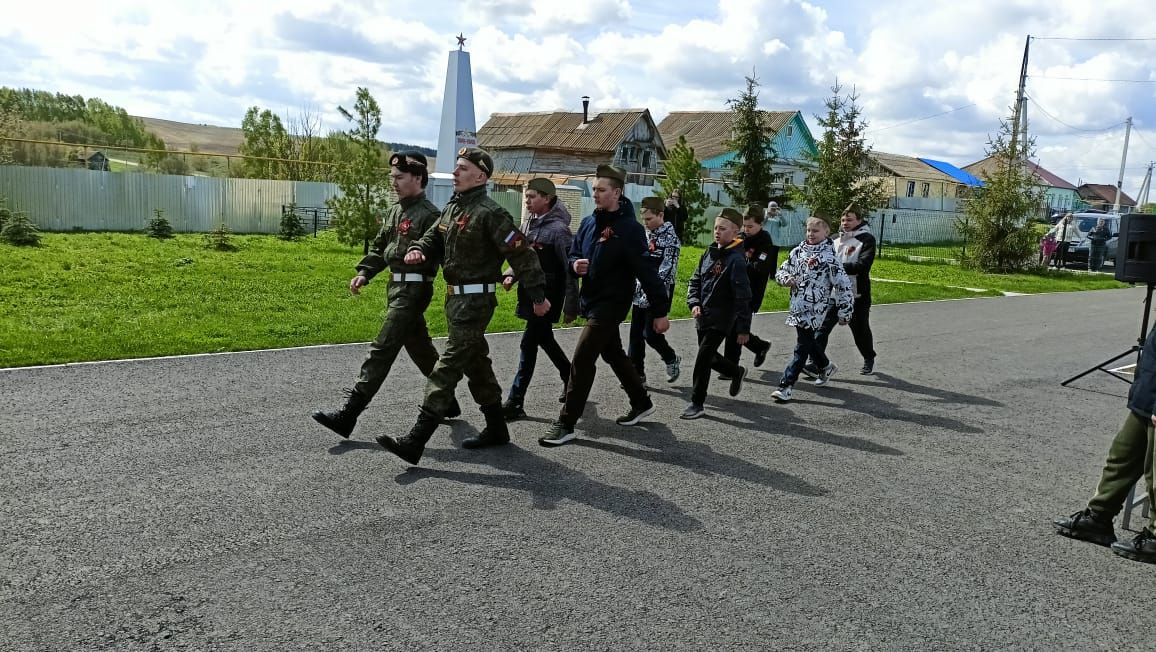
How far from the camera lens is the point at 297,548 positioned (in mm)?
4207

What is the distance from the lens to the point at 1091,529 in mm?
4836

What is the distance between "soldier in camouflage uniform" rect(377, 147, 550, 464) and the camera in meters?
5.74

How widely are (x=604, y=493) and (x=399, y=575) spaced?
1567mm

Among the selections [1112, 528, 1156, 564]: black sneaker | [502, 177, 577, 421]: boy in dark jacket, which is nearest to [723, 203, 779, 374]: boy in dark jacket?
[502, 177, 577, 421]: boy in dark jacket

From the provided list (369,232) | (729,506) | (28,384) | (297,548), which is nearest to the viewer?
(297,548)

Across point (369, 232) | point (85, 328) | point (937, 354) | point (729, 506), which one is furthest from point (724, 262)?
point (369, 232)

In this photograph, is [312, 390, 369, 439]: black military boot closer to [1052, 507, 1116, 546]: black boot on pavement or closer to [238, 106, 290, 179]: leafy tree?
[1052, 507, 1116, 546]: black boot on pavement

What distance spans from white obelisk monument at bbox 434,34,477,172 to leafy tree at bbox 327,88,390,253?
3199 millimetres

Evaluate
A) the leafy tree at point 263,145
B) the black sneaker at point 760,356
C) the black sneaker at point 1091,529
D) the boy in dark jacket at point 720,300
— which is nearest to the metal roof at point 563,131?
the leafy tree at point 263,145

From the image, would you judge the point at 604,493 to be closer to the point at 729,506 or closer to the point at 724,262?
the point at 729,506

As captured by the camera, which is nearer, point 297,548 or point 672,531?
point 297,548

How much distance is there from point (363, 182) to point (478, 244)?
16.5 m

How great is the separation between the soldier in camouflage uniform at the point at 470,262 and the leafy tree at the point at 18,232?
50.7 ft

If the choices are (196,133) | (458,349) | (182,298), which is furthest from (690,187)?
(196,133)
